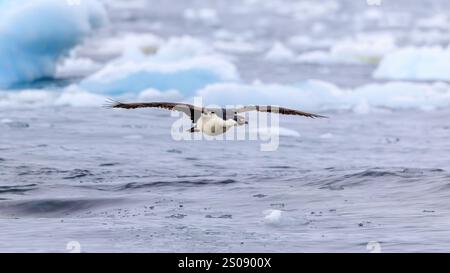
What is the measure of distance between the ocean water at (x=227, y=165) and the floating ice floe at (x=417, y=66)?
0.47ft

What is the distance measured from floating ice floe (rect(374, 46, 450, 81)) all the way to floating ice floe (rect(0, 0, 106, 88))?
9.72 meters

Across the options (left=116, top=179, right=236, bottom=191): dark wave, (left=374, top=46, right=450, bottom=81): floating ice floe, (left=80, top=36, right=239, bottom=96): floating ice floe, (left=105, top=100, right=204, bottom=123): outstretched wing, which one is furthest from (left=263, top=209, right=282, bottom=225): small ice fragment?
(left=374, top=46, right=450, bottom=81): floating ice floe

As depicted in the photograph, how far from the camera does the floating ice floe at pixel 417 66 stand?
32312mm

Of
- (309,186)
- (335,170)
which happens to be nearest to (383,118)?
(335,170)

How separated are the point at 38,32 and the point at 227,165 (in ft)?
25.5

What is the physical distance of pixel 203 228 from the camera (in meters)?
13.8

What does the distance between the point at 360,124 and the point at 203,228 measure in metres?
12.2

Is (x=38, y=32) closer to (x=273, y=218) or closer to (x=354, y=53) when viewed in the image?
(x=273, y=218)

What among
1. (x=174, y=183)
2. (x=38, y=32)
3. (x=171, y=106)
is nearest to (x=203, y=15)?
(x=38, y=32)

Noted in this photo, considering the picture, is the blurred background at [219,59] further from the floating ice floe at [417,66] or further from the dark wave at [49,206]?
the dark wave at [49,206]

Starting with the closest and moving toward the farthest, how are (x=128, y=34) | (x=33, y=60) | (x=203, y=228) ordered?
1. (x=203, y=228)
2. (x=33, y=60)
3. (x=128, y=34)

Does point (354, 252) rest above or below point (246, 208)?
below
